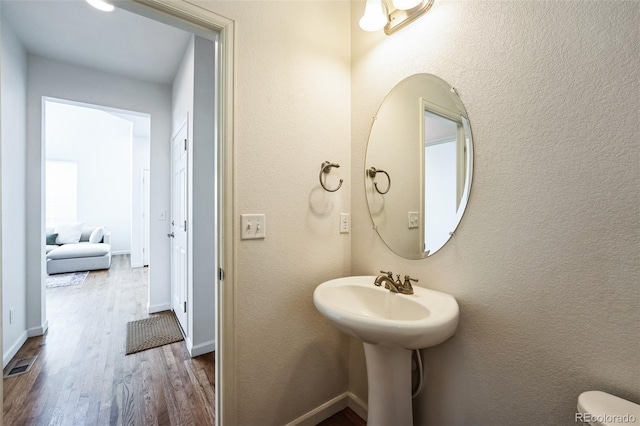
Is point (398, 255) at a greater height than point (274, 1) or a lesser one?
lesser

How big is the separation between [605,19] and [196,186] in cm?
239

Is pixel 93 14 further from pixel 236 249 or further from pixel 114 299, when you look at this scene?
pixel 114 299

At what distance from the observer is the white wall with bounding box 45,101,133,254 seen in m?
5.55

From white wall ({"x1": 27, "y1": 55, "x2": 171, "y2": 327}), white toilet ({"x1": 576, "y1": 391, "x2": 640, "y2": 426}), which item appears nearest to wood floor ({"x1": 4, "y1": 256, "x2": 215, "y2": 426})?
white wall ({"x1": 27, "y1": 55, "x2": 171, "y2": 327})

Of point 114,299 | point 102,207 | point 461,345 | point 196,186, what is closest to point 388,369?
→ point 461,345

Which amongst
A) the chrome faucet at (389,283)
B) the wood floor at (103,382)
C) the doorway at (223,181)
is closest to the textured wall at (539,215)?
the chrome faucet at (389,283)

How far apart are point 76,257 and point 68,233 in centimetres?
95

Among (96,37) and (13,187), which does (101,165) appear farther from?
(96,37)

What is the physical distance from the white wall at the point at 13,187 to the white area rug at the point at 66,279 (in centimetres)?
206

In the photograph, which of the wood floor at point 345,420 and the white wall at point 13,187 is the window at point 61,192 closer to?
the white wall at point 13,187

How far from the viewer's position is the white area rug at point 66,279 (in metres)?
4.03

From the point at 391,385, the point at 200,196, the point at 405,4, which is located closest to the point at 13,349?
the point at 200,196

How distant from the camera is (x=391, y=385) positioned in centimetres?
114

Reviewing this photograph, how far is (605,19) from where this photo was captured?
78 centimetres
